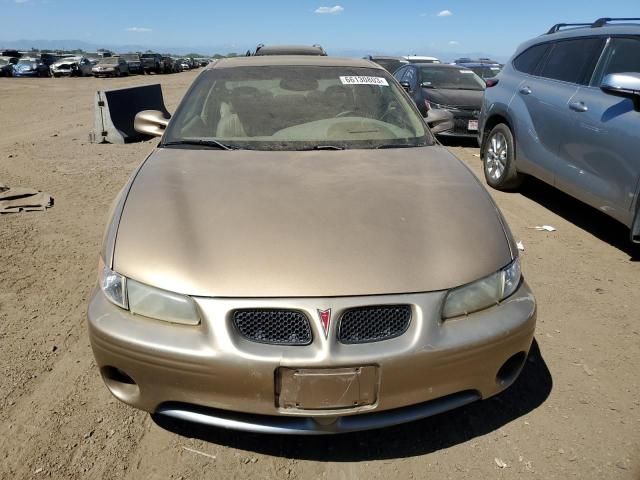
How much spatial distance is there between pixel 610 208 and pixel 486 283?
2.81 meters

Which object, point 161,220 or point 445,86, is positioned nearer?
point 161,220

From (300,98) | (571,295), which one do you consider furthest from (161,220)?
(571,295)

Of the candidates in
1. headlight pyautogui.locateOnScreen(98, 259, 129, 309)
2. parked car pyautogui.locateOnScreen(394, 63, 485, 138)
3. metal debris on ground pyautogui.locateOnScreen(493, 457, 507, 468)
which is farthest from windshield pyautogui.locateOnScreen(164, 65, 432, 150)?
parked car pyautogui.locateOnScreen(394, 63, 485, 138)

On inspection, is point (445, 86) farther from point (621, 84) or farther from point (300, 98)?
point (300, 98)

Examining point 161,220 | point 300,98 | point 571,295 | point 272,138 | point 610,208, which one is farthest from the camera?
point 610,208

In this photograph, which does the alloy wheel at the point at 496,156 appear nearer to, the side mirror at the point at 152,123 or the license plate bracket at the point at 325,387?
the side mirror at the point at 152,123

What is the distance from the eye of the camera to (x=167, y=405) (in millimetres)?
2012

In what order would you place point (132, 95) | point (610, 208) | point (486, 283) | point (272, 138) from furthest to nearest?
point (132, 95) → point (610, 208) → point (272, 138) → point (486, 283)

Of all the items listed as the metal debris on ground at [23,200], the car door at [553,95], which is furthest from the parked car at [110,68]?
the car door at [553,95]

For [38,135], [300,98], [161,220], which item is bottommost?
[38,135]

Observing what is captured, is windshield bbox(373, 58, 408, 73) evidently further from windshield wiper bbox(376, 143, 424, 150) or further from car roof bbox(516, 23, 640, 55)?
windshield wiper bbox(376, 143, 424, 150)

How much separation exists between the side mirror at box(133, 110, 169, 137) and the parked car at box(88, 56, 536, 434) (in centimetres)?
112

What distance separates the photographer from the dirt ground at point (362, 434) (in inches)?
83.4

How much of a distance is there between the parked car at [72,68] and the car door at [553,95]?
3741 centimetres
